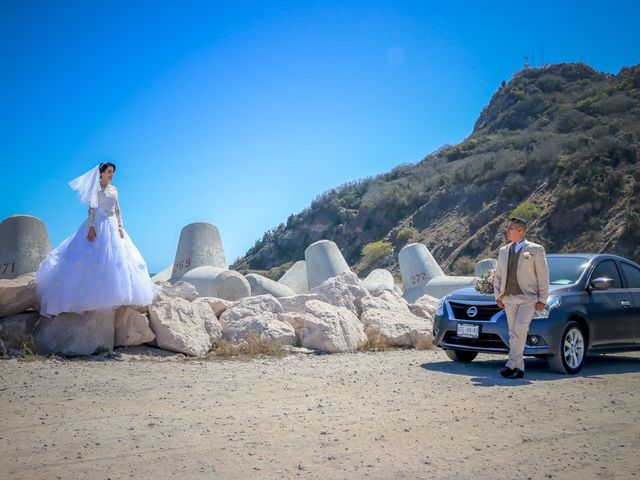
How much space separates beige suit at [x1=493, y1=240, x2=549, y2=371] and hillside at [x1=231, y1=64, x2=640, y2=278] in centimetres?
2239

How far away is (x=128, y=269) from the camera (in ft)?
26.8

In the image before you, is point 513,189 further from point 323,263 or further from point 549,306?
point 549,306

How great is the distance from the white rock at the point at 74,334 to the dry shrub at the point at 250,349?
1585mm

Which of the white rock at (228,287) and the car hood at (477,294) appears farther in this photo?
the white rock at (228,287)

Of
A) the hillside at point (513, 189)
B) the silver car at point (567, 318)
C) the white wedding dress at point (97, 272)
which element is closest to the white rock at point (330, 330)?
the silver car at point (567, 318)

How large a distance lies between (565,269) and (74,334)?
7.17 metres

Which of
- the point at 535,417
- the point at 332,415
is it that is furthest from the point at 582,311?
the point at 332,415

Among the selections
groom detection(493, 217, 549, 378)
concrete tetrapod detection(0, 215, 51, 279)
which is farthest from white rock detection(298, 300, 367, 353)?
concrete tetrapod detection(0, 215, 51, 279)

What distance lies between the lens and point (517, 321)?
22.4 ft

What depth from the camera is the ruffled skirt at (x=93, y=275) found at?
783 centimetres

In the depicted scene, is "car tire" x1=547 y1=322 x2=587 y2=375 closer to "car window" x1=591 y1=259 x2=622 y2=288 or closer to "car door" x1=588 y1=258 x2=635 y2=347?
"car door" x1=588 y1=258 x2=635 y2=347

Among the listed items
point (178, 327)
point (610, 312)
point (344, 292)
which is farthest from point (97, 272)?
point (610, 312)

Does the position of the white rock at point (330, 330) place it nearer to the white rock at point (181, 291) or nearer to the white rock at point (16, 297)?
the white rock at point (181, 291)

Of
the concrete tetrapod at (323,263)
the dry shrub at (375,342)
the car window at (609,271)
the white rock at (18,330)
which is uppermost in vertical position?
the concrete tetrapod at (323,263)
